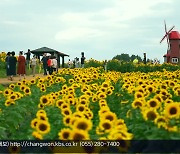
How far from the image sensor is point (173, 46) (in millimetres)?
53562

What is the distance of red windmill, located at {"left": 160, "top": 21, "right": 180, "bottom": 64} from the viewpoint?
5167 cm

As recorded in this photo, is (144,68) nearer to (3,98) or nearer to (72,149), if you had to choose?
(3,98)

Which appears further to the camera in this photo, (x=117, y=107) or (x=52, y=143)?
(x=117, y=107)

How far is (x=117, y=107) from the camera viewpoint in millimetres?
8359

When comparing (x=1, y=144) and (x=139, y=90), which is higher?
(x=139, y=90)

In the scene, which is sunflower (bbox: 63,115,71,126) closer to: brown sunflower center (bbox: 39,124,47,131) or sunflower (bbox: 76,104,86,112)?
brown sunflower center (bbox: 39,124,47,131)

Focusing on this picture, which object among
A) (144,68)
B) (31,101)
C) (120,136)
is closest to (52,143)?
(120,136)

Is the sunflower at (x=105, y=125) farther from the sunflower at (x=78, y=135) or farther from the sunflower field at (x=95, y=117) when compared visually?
the sunflower at (x=78, y=135)

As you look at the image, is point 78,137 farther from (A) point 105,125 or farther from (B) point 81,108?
(B) point 81,108

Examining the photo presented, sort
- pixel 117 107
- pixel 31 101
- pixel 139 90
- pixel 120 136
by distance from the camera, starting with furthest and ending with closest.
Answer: pixel 31 101 → pixel 117 107 → pixel 139 90 → pixel 120 136

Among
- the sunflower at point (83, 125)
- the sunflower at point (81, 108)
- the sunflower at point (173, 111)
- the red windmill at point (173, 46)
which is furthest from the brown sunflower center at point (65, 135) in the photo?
the red windmill at point (173, 46)

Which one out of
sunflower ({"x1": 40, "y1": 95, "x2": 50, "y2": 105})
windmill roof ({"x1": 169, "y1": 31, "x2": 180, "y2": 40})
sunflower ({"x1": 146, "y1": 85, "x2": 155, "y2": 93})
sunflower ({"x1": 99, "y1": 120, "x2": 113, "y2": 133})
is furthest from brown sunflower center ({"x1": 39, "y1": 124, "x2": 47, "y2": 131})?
windmill roof ({"x1": 169, "y1": 31, "x2": 180, "y2": 40})

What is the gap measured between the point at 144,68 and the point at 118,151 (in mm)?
24630

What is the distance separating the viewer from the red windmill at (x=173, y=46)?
51.7 metres
